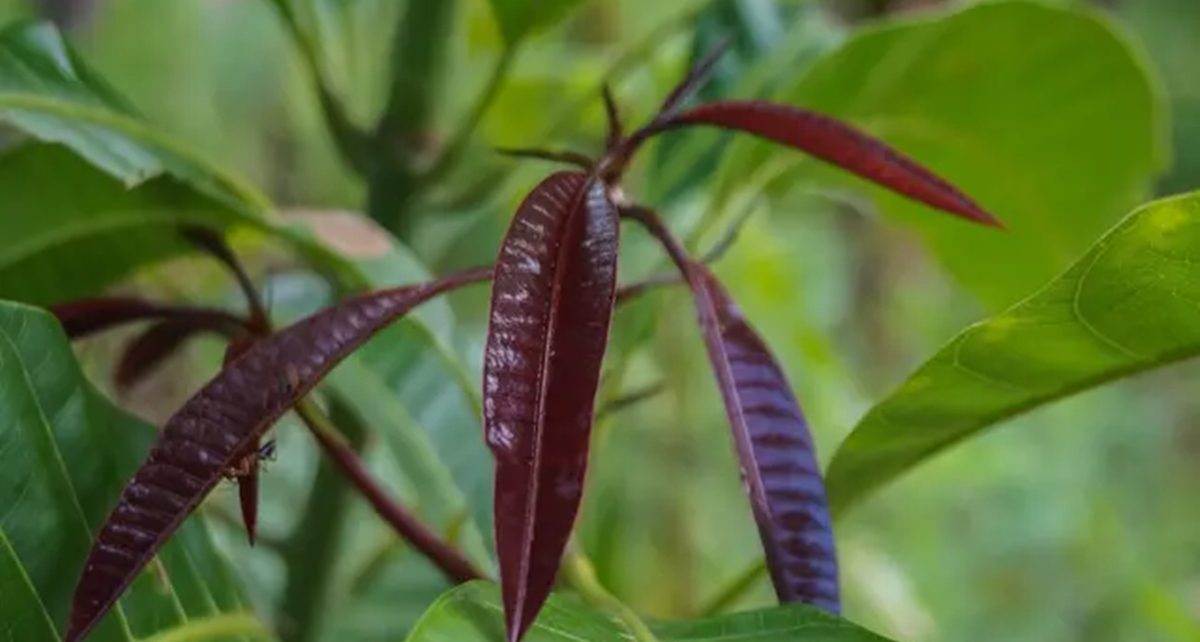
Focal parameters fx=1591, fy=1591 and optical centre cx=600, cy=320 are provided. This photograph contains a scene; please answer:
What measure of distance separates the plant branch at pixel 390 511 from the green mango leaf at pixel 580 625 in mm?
71

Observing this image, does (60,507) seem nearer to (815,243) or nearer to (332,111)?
(332,111)

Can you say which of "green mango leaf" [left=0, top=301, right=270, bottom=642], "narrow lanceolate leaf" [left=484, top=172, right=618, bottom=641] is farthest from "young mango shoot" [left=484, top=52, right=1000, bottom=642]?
"green mango leaf" [left=0, top=301, right=270, bottom=642]

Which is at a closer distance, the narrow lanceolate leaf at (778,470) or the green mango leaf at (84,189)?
the narrow lanceolate leaf at (778,470)

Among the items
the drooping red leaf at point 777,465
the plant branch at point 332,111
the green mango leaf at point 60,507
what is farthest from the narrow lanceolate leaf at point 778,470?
the plant branch at point 332,111

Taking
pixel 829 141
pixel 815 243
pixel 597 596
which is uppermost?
pixel 829 141

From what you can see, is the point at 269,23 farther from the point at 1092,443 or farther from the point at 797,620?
the point at 797,620

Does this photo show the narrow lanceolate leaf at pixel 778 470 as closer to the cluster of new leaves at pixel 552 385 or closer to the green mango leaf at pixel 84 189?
the cluster of new leaves at pixel 552 385

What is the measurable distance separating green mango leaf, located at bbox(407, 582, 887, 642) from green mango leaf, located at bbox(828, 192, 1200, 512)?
0.07 metres

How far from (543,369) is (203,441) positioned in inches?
2.8

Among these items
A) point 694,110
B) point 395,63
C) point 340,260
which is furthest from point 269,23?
point 694,110

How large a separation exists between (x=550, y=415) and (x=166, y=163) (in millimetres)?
246

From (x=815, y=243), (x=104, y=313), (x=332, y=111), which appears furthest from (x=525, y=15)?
(x=815, y=243)

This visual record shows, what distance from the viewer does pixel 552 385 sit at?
295mm

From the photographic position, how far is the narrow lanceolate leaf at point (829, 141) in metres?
0.38
